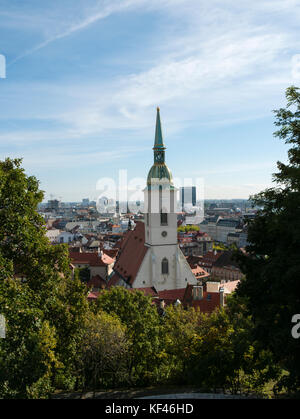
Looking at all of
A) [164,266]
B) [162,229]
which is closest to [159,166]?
[162,229]

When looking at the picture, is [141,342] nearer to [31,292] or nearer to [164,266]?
[31,292]

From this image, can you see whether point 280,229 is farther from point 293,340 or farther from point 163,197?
point 163,197

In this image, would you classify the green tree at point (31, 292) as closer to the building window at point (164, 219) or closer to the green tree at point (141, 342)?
the green tree at point (141, 342)

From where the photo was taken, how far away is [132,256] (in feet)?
157

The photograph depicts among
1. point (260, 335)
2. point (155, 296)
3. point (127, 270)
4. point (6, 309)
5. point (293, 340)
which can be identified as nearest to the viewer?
point (293, 340)

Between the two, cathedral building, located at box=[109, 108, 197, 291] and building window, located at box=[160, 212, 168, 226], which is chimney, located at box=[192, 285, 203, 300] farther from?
building window, located at box=[160, 212, 168, 226]

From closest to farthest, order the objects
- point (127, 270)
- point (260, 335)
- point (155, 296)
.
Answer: point (260, 335) → point (155, 296) → point (127, 270)

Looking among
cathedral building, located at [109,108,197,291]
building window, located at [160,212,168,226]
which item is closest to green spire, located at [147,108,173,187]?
cathedral building, located at [109,108,197,291]

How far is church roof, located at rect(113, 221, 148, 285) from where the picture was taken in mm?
43644

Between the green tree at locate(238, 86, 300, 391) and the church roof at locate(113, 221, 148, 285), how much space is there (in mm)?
29182

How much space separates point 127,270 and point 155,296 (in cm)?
803

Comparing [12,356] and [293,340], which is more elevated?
[293,340]
